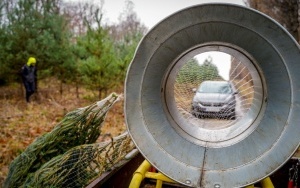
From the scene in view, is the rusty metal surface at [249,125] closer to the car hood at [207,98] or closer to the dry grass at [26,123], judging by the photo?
the car hood at [207,98]

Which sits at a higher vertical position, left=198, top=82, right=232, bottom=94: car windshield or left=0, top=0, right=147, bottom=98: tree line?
left=0, top=0, right=147, bottom=98: tree line

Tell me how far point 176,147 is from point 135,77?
43 cm

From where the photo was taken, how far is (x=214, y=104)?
7.71ft

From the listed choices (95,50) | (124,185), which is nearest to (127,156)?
(124,185)

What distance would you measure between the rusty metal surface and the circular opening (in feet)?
0.17

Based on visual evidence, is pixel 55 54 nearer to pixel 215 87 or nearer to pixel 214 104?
pixel 215 87

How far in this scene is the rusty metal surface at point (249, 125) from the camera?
136 centimetres

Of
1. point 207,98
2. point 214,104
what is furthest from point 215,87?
point 214,104

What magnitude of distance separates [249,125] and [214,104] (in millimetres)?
766

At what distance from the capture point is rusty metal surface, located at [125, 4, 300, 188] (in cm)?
136

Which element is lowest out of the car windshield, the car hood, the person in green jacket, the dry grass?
the dry grass

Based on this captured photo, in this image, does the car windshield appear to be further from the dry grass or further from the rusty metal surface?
the dry grass

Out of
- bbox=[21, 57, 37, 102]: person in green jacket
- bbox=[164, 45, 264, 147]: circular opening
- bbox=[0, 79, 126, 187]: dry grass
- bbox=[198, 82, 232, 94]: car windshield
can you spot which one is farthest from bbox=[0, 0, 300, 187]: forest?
bbox=[164, 45, 264, 147]: circular opening

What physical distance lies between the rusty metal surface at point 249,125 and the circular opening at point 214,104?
2.0 inches
